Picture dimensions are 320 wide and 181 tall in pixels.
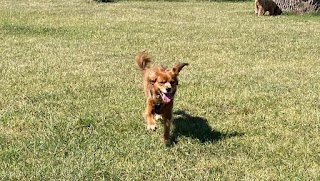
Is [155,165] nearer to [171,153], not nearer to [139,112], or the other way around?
[171,153]

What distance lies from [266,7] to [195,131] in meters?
18.0

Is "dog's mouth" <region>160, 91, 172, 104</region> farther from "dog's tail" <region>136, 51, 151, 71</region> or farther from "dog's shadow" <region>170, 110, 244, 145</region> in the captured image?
"dog's tail" <region>136, 51, 151, 71</region>

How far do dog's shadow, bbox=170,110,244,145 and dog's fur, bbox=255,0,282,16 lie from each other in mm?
17102

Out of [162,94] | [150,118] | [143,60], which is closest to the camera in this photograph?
[162,94]

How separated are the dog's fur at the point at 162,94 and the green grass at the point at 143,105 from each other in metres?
0.29

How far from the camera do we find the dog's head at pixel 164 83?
5809 millimetres

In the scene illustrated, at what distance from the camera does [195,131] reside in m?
6.74

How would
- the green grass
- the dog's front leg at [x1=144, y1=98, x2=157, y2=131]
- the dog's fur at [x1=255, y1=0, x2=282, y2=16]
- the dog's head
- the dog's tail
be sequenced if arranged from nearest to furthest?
the green grass
the dog's head
the dog's front leg at [x1=144, y1=98, x2=157, y2=131]
the dog's tail
the dog's fur at [x1=255, y1=0, x2=282, y2=16]

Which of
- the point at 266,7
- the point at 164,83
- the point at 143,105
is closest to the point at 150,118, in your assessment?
the point at 164,83

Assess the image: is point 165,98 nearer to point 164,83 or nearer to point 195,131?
point 164,83

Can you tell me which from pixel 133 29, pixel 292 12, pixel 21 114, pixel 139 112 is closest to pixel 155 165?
pixel 139 112

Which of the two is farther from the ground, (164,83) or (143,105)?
(164,83)

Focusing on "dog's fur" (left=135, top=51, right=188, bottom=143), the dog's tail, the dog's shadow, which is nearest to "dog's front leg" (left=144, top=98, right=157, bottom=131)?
"dog's fur" (left=135, top=51, right=188, bottom=143)

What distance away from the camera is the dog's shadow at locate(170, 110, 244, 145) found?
21.3 feet
